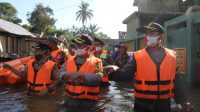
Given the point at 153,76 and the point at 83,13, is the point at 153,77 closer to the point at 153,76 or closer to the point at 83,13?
the point at 153,76

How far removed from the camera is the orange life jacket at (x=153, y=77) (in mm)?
3719

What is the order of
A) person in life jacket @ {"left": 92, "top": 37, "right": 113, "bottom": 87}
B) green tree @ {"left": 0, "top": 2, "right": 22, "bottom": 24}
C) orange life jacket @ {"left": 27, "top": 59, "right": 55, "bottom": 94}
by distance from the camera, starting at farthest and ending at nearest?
1. green tree @ {"left": 0, "top": 2, "right": 22, "bottom": 24}
2. person in life jacket @ {"left": 92, "top": 37, "right": 113, "bottom": 87}
3. orange life jacket @ {"left": 27, "top": 59, "right": 55, "bottom": 94}

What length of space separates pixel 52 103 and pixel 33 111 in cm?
50

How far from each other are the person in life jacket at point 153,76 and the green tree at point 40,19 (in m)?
47.6

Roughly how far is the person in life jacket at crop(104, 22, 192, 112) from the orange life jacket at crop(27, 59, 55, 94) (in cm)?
193

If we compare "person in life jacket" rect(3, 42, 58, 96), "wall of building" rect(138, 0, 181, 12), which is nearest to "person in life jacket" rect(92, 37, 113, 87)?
"person in life jacket" rect(3, 42, 58, 96)

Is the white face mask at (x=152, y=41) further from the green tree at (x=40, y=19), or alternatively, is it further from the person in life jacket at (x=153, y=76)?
the green tree at (x=40, y=19)

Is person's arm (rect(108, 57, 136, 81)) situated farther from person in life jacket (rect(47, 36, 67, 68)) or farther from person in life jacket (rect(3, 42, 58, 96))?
person in life jacket (rect(47, 36, 67, 68))

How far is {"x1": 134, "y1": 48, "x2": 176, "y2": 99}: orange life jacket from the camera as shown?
12.2ft

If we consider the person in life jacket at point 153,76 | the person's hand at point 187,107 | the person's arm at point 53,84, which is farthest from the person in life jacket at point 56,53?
the person's hand at point 187,107

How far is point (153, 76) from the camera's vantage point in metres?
3.72

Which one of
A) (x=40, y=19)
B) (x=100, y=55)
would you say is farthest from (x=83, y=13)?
(x=100, y=55)

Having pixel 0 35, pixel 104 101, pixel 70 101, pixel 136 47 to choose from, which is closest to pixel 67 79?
pixel 70 101

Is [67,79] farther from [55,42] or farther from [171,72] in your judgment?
[55,42]
